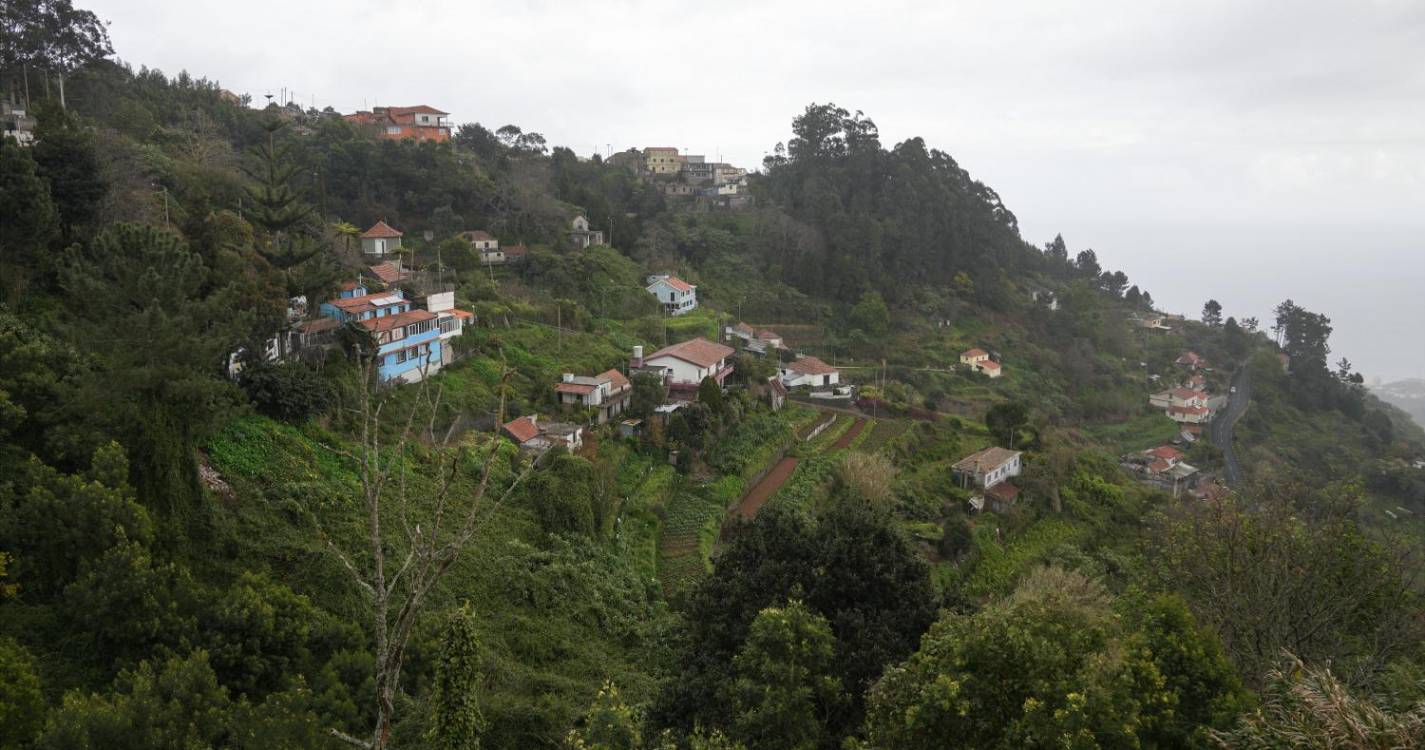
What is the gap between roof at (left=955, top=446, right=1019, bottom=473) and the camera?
24953 mm

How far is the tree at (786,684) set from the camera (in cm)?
880

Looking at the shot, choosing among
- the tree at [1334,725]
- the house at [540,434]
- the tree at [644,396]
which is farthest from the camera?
the tree at [644,396]

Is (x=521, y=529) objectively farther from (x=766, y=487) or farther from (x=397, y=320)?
(x=766, y=487)

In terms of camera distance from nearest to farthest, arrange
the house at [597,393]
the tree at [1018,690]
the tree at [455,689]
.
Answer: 1. the tree at [455,689]
2. the tree at [1018,690]
3. the house at [597,393]

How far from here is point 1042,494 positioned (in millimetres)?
24938

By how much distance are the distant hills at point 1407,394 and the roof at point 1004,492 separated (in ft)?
289

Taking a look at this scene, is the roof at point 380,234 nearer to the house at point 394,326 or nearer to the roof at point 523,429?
the house at point 394,326

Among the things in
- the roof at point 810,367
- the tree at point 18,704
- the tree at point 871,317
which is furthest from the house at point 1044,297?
the tree at point 18,704

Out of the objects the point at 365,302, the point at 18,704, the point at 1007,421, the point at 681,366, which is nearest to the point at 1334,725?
the point at 18,704

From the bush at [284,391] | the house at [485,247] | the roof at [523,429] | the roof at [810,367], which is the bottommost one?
the roof at [810,367]

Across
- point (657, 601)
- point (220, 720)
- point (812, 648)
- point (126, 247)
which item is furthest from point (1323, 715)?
point (126, 247)

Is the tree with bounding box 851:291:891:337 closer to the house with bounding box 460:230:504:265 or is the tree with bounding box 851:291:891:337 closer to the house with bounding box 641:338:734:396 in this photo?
the house with bounding box 641:338:734:396

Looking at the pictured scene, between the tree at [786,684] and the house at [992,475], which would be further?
the house at [992,475]

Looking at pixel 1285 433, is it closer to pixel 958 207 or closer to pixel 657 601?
pixel 958 207
